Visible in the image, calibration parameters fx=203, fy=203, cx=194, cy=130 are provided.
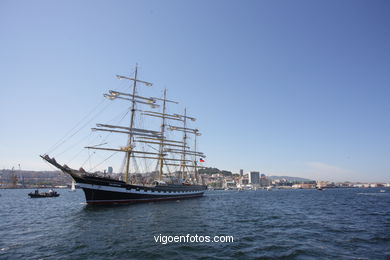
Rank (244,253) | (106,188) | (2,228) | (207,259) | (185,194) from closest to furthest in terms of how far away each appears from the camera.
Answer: (207,259) → (244,253) → (2,228) → (106,188) → (185,194)

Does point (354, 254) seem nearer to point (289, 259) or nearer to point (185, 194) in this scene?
point (289, 259)

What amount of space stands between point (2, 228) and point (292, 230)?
25.3 metres

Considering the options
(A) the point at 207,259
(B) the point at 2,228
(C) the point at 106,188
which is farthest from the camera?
(C) the point at 106,188

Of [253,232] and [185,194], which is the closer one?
[253,232]

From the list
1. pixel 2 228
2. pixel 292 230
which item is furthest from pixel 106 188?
pixel 292 230

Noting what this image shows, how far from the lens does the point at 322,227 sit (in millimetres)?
18047

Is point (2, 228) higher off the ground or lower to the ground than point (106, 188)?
lower
